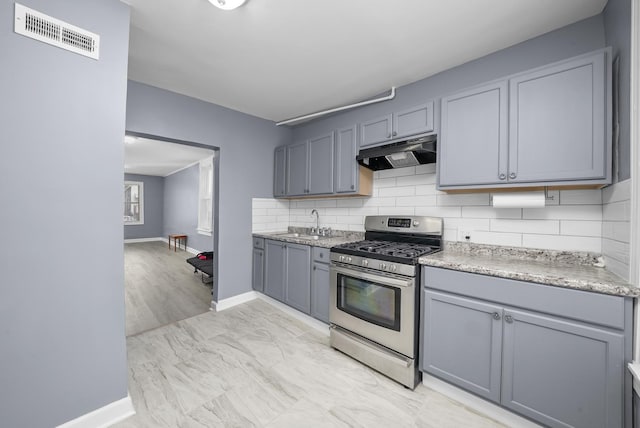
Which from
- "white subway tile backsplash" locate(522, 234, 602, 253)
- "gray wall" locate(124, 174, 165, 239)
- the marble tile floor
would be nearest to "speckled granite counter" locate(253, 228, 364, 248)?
the marble tile floor

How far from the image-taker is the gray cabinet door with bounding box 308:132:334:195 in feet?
9.65

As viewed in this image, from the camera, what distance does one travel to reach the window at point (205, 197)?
617 cm

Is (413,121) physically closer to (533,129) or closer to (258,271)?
(533,129)

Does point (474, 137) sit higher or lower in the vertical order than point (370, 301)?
higher

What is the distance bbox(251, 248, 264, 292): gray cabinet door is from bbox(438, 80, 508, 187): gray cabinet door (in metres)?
2.47

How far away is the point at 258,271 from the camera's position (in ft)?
11.3

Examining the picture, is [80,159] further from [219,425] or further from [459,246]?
[459,246]

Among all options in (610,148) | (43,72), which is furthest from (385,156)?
(43,72)

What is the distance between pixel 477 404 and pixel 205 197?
21.1ft

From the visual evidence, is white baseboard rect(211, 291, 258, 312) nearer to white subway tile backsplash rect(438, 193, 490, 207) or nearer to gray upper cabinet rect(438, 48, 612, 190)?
white subway tile backsplash rect(438, 193, 490, 207)

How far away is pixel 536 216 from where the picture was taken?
184cm

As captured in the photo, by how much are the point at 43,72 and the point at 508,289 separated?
2903mm

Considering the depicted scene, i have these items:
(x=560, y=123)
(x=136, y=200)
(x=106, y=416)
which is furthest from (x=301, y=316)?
(x=136, y=200)

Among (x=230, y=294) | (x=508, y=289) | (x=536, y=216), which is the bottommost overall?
(x=230, y=294)
